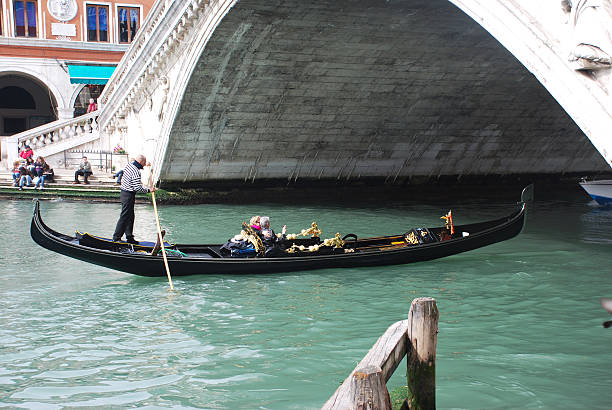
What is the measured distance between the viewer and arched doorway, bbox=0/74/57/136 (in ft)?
64.3

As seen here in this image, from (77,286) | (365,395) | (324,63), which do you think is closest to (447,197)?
(324,63)

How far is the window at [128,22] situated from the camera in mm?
18766

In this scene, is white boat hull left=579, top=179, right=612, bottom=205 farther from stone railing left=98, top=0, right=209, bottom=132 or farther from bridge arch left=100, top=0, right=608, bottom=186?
stone railing left=98, top=0, right=209, bottom=132

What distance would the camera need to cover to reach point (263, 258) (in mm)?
6129

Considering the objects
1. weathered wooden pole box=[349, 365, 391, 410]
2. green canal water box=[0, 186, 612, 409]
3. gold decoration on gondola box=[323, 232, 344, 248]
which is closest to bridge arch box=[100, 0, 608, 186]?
gold decoration on gondola box=[323, 232, 344, 248]

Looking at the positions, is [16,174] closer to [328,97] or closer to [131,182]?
[328,97]

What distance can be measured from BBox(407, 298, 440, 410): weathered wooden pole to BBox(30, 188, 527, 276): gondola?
134 inches

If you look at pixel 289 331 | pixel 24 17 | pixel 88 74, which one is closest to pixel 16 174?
pixel 88 74

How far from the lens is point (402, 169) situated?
14203mm

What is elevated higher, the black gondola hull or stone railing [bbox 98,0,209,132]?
stone railing [bbox 98,0,209,132]

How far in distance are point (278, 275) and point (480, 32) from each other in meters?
4.91

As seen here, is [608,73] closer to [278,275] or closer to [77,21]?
[278,275]

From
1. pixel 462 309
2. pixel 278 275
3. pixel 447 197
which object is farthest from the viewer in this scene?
pixel 447 197

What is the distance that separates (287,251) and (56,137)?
949 cm
